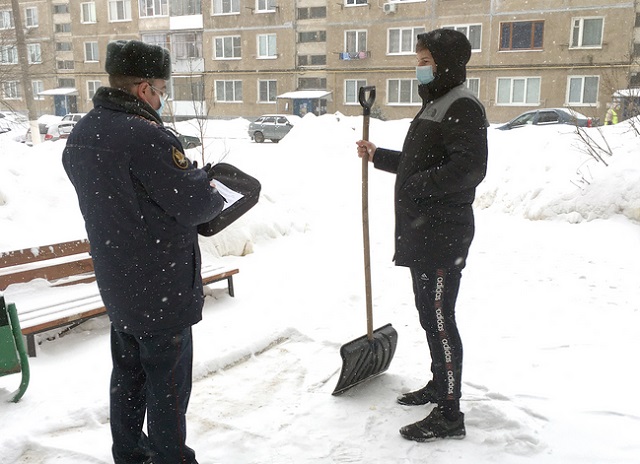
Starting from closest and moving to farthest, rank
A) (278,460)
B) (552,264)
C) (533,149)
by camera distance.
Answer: (278,460) < (552,264) < (533,149)

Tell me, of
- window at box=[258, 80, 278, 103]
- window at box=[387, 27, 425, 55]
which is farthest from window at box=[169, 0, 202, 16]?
window at box=[387, 27, 425, 55]

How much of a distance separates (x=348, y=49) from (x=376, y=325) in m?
33.3

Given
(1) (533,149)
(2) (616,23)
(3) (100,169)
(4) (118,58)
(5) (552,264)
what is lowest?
(5) (552,264)

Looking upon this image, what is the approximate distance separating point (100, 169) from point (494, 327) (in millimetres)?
3386

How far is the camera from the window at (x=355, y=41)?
35062 mm

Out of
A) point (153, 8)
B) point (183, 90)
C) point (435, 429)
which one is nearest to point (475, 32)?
point (183, 90)

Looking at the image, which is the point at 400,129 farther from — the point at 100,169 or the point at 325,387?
the point at 100,169

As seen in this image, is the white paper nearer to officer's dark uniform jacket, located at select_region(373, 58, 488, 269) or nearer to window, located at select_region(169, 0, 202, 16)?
officer's dark uniform jacket, located at select_region(373, 58, 488, 269)

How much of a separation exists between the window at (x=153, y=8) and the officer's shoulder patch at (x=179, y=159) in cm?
4218

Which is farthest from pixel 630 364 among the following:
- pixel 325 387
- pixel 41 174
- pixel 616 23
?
pixel 616 23

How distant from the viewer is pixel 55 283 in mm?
4766

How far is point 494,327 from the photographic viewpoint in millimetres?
4512

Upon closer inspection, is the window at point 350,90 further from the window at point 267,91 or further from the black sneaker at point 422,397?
the black sneaker at point 422,397

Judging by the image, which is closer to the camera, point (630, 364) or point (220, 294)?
point (630, 364)
